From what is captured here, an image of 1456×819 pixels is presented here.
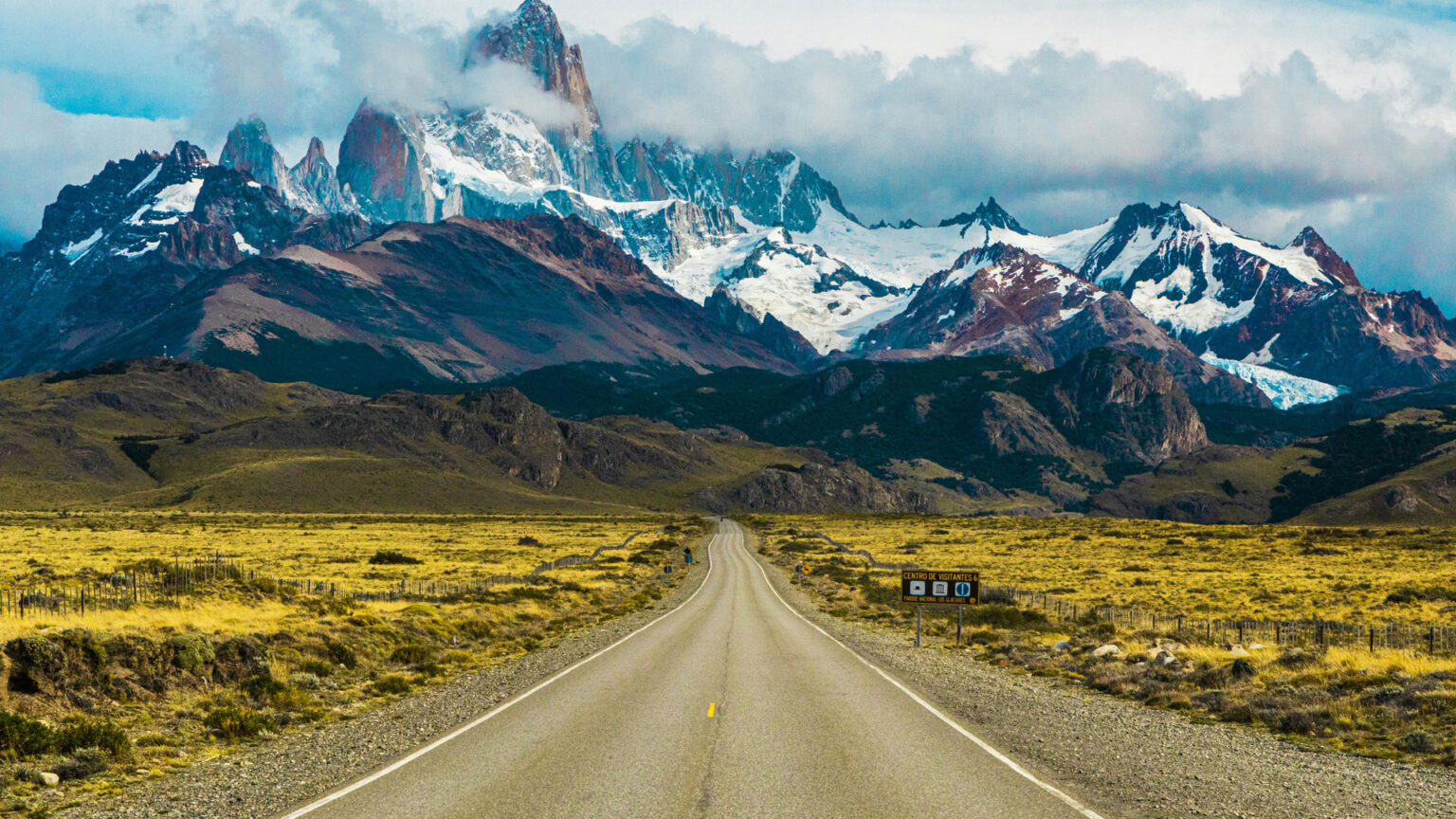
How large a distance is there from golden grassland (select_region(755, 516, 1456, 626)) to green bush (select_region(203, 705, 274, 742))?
42.0 meters

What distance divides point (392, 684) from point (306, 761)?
877 centimetres

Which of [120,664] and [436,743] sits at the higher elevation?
[120,664]

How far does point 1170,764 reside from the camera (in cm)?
1841

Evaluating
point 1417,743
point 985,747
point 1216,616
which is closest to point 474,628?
point 985,747

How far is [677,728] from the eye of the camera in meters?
A: 20.7

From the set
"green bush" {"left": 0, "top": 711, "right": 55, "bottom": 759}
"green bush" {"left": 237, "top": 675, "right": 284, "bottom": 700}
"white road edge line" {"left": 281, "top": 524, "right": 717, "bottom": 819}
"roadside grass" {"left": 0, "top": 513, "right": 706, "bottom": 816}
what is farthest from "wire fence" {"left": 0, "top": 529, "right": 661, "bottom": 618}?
"white road edge line" {"left": 281, "top": 524, "right": 717, "bottom": 819}

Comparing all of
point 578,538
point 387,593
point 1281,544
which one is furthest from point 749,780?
point 578,538

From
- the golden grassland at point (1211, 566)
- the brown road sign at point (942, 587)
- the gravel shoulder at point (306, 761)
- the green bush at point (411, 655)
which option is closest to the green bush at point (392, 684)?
the gravel shoulder at point (306, 761)

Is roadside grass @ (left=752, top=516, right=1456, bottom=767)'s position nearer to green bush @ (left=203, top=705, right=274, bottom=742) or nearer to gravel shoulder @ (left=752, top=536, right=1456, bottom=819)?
gravel shoulder @ (left=752, top=536, right=1456, bottom=819)

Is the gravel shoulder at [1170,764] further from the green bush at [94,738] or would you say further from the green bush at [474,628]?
the green bush at [474,628]

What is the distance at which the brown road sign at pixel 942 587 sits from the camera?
3778cm

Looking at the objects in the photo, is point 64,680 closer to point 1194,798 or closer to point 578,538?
point 1194,798

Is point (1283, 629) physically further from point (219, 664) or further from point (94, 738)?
point (94, 738)

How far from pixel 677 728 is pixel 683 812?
6.04 metres
